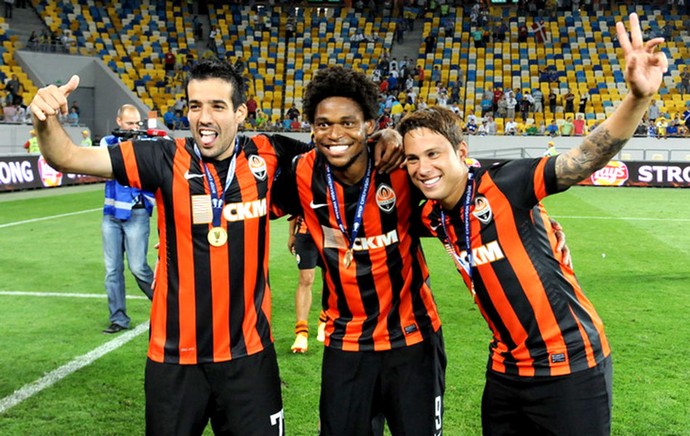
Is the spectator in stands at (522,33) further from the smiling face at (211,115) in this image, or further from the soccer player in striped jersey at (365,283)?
the smiling face at (211,115)

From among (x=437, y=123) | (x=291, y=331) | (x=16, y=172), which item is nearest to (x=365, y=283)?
(x=437, y=123)

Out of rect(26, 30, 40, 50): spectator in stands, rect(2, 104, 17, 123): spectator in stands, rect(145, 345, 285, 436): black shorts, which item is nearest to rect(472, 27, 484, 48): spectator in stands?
rect(26, 30, 40, 50): spectator in stands

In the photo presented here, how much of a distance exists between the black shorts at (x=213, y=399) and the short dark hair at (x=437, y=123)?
4.02 ft

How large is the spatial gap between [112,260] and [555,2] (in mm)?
35131

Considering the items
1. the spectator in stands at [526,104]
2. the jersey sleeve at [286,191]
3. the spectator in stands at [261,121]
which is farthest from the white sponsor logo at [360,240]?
the spectator in stands at [526,104]

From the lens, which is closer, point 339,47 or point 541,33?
point 541,33

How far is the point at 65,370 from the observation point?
5.70 metres

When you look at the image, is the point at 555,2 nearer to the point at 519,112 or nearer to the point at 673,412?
the point at 519,112

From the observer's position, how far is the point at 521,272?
2926 mm

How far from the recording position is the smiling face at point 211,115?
310 centimetres

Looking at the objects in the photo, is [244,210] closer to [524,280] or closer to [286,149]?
[286,149]

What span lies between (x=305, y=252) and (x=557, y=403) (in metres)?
3.67

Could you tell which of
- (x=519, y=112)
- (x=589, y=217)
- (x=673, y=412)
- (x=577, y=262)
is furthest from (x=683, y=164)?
(x=673, y=412)

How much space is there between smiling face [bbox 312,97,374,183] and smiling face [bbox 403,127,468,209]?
0.96 ft
